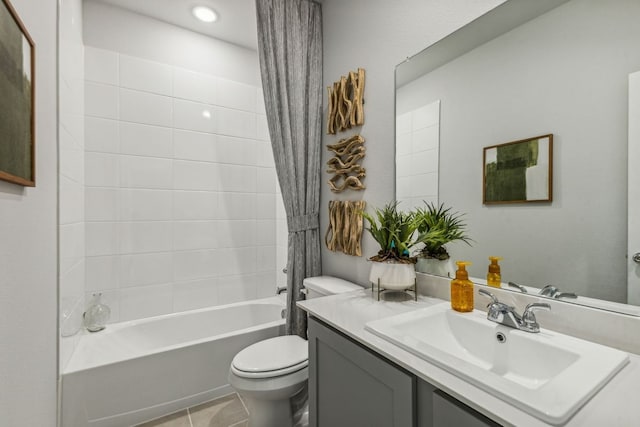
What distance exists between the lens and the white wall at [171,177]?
1955mm

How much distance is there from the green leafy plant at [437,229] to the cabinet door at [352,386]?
60 cm

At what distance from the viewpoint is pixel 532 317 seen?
2.87 ft

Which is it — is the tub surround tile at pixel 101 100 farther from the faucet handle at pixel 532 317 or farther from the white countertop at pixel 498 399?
the faucet handle at pixel 532 317

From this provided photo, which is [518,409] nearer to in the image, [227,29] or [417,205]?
[417,205]

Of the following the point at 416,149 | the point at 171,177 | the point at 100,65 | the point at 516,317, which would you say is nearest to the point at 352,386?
the point at 516,317

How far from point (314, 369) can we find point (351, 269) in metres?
0.72

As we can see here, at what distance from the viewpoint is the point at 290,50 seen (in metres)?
1.80

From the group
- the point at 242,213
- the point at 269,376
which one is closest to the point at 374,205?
the point at 269,376

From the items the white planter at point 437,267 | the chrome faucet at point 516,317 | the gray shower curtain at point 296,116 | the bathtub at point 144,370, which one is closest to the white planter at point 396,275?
the white planter at point 437,267

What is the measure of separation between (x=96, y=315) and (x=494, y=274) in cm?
233

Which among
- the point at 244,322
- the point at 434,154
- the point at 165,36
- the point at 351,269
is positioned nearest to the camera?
the point at 434,154

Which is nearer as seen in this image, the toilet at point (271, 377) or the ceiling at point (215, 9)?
the toilet at point (271, 377)

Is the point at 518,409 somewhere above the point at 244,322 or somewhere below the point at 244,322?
above

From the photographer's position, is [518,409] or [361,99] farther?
[361,99]
